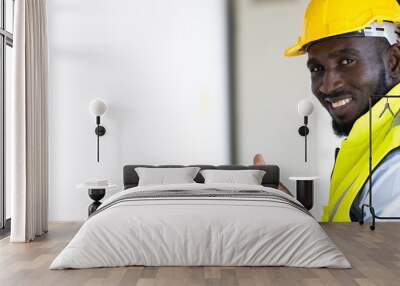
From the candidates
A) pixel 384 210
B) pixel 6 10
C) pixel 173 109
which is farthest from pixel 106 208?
pixel 384 210

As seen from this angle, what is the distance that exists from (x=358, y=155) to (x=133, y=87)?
2.96 m

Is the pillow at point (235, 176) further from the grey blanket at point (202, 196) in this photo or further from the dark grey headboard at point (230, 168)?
the grey blanket at point (202, 196)

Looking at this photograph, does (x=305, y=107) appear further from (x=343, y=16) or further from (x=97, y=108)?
(x=97, y=108)

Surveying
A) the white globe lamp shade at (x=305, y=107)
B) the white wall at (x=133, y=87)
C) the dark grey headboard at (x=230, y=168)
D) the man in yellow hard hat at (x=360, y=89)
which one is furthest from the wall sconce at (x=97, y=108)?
the man in yellow hard hat at (x=360, y=89)


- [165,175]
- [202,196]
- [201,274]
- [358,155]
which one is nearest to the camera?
[201,274]

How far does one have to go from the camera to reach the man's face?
6480 millimetres

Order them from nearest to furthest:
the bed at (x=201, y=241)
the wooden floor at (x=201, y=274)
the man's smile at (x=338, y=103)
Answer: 1. the wooden floor at (x=201, y=274)
2. the bed at (x=201, y=241)
3. the man's smile at (x=338, y=103)

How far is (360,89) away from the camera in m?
6.54

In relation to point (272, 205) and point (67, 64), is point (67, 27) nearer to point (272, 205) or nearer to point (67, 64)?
point (67, 64)

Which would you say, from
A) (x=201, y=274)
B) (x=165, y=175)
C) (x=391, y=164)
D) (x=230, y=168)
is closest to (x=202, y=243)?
(x=201, y=274)

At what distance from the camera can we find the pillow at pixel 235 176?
20.7ft

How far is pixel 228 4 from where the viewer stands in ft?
23.0

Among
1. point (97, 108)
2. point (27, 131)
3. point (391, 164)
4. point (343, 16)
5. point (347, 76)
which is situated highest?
point (343, 16)

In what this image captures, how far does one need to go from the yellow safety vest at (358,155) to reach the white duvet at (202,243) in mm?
2565
